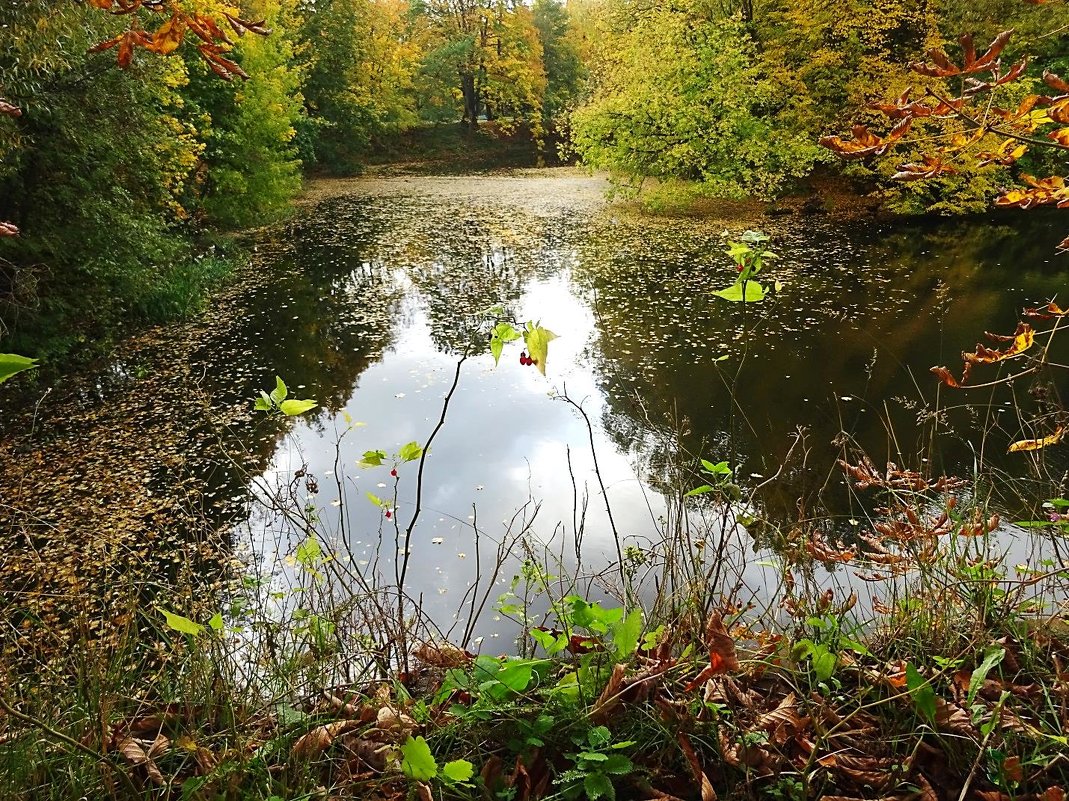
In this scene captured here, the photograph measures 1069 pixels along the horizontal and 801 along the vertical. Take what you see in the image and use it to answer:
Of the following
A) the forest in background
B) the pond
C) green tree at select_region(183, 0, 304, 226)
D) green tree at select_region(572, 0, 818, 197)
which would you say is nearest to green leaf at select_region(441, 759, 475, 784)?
the pond

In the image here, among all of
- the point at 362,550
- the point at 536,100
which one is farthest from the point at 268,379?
the point at 536,100

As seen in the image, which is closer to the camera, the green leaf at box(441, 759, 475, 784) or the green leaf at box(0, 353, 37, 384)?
the green leaf at box(0, 353, 37, 384)

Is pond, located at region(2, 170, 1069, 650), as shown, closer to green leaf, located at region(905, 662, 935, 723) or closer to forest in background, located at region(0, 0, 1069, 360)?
green leaf, located at region(905, 662, 935, 723)

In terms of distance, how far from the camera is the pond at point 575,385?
4.13 metres

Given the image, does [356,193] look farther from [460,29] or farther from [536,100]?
[460,29]

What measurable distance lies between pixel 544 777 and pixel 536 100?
97.2 feet

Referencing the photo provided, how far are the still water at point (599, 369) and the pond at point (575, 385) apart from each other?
33 millimetres

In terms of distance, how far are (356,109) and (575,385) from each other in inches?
782

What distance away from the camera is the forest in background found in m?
6.14

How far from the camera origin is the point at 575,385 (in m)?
6.42

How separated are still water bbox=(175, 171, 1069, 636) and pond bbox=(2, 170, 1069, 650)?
3 cm

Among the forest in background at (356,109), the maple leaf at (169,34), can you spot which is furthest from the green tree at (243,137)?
the maple leaf at (169,34)

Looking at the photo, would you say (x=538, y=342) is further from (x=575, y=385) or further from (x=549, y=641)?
(x=575, y=385)

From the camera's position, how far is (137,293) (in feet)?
24.4
